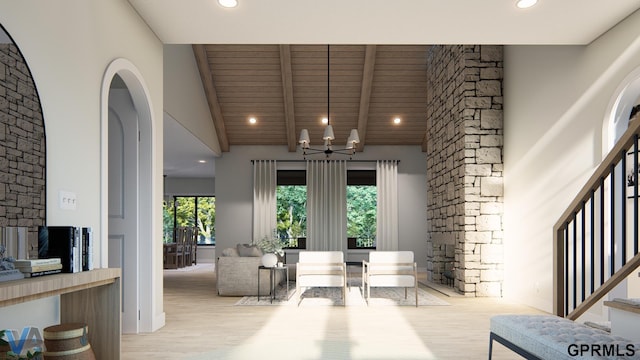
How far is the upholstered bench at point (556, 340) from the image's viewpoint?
2408 millimetres

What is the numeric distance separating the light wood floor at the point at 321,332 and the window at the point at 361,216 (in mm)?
5318

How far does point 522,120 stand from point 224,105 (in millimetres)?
5911

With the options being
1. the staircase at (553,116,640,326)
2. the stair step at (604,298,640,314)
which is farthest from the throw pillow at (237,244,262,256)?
the stair step at (604,298,640,314)

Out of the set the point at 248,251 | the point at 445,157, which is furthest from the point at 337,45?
the point at 248,251

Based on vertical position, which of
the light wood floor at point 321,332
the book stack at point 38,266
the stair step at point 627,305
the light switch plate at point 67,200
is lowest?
the light wood floor at point 321,332

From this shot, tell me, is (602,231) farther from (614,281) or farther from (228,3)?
(228,3)

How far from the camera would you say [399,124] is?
35.9ft

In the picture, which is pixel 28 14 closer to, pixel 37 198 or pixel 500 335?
pixel 37 198

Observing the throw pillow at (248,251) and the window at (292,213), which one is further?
the window at (292,213)

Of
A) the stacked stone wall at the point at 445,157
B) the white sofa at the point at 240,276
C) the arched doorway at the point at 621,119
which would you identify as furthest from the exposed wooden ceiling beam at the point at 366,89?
the arched doorway at the point at 621,119

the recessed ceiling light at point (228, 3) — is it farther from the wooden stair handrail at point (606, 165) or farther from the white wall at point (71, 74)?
the wooden stair handrail at point (606, 165)

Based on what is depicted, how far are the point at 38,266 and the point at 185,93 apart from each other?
6.27 meters

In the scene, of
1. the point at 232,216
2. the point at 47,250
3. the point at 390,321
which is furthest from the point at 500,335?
the point at 232,216

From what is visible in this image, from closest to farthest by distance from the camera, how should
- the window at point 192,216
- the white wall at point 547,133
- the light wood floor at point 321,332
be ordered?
the light wood floor at point 321,332, the white wall at point 547,133, the window at point 192,216
